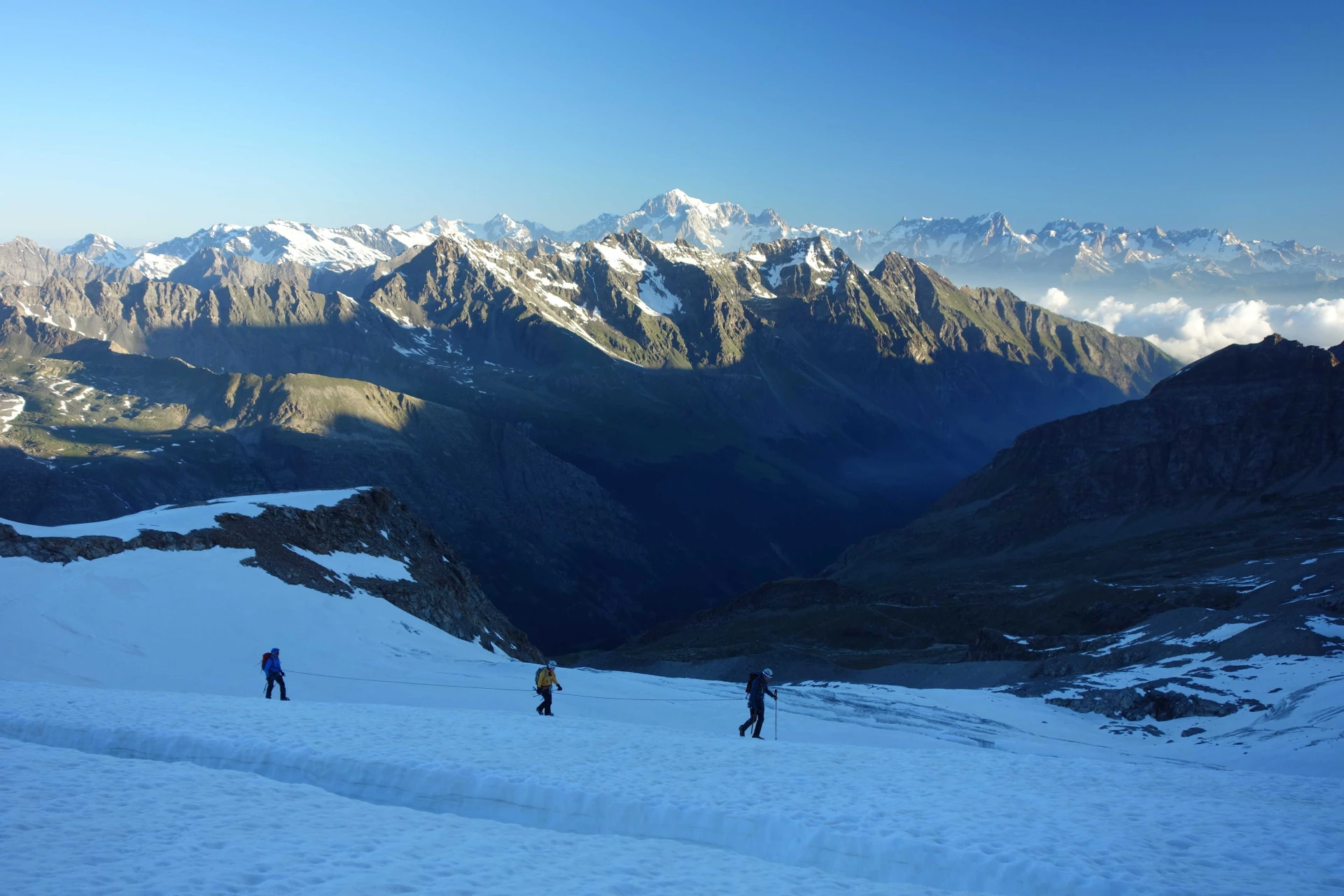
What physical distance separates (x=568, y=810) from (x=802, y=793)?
5175 mm

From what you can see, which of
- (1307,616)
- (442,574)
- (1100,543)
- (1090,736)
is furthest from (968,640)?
(1100,543)

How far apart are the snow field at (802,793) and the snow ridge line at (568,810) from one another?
0.03m

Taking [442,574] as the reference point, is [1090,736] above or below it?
below

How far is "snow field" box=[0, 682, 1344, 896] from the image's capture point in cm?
1503

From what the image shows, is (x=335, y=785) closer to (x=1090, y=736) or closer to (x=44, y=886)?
(x=44, y=886)

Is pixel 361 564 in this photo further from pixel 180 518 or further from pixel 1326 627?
pixel 1326 627

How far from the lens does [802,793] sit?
18.6 metres

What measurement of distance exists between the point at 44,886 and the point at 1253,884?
707 inches

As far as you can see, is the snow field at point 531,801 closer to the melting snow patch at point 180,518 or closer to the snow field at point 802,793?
the snow field at point 802,793

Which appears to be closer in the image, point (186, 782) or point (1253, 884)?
point (1253, 884)

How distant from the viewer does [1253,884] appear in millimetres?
14078

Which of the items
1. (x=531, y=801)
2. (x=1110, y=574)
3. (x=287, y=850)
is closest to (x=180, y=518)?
(x=531, y=801)

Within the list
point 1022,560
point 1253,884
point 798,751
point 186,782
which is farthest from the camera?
point 1022,560

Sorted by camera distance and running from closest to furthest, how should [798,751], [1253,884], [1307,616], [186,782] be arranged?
[1253,884] < [186,782] < [798,751] < [1307,616]
